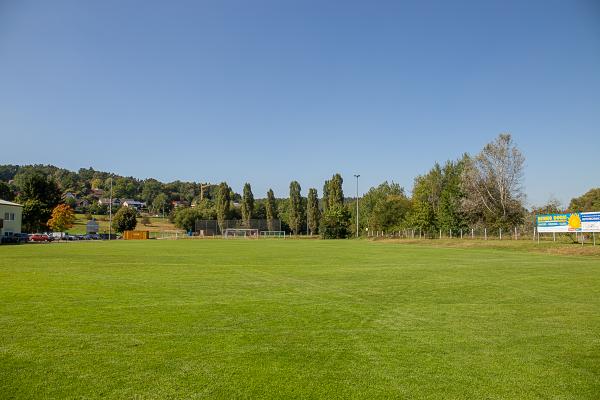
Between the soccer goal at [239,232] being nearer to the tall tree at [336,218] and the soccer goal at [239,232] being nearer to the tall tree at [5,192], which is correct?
the tall tree at [336,218]

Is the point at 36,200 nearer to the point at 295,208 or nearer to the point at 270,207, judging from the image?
the point at 270,207

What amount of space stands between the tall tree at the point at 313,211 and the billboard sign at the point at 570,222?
70.7 m

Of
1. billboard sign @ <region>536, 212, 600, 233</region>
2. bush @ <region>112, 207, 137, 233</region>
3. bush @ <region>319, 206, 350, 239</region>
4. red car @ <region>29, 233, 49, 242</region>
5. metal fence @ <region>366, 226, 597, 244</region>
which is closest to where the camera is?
billboard sign @ <region>536, 212, 600, 233</region>

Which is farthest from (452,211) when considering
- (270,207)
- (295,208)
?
(270,207)

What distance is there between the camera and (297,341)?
25.0 ft

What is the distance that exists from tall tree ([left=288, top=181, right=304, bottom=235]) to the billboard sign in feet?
243

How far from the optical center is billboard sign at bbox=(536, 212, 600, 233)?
3800 centimetres

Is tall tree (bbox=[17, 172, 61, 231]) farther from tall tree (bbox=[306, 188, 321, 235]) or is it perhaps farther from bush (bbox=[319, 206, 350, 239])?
tall tree (bbox=[306, 188, 321, 235])

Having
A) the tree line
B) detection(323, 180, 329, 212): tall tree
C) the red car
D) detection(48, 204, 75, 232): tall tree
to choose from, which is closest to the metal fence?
the tree line

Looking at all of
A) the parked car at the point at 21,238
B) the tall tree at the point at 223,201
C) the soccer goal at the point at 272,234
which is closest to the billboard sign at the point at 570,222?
the soccer goal at the point at 272,234

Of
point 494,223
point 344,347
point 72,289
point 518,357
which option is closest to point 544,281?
point 518,357

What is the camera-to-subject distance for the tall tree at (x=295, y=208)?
11406 centimetres

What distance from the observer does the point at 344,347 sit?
733 centimetres

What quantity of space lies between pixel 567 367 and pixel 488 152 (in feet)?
215
